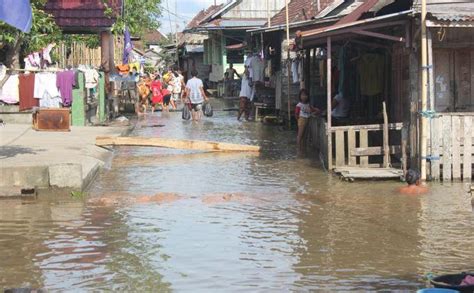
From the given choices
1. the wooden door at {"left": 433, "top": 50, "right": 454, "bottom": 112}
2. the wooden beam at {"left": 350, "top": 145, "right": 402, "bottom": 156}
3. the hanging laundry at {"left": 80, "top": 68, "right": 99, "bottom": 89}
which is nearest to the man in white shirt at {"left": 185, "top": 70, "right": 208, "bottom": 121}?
the hanging laundry at {"left": 80, "top": 68, "right": 99, "bottom": 89}

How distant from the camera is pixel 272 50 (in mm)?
27062

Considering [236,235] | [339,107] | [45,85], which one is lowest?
[236,235]

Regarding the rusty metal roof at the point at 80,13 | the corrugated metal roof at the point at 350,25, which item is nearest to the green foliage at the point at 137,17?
the rusty metal roof at the point at 80,13

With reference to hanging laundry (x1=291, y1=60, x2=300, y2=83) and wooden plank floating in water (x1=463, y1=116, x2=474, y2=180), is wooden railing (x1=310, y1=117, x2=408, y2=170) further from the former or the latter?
hanging laundry (x1=291, y1=60, x2=300, y2=83)

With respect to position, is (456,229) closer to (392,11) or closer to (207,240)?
(207,240)

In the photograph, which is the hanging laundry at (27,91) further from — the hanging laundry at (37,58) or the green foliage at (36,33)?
the hanging laundry at (37,58)

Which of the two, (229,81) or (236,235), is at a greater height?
(229,81)

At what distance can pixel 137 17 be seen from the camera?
133 feet

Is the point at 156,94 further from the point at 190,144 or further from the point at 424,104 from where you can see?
the point at 424,104

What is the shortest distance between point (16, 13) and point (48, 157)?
3.24 m

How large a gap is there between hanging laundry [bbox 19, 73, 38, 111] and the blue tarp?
9.25 metres

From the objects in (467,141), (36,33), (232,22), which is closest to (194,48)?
(232,22)

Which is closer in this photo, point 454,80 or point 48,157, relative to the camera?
point 48,157

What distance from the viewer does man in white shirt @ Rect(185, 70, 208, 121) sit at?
2419cm
